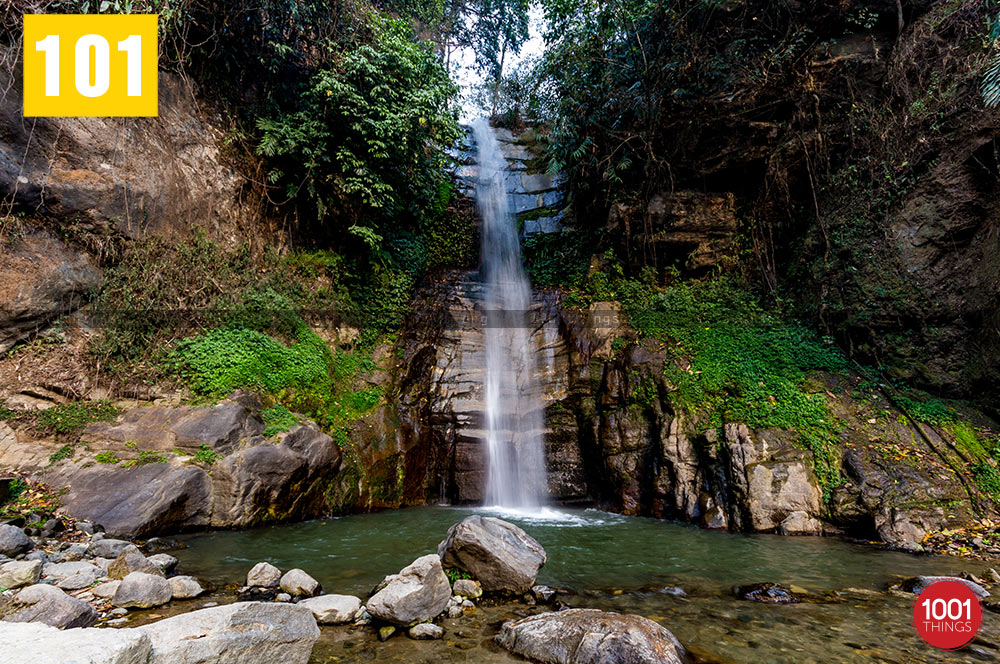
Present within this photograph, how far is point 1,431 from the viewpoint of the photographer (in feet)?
18.8

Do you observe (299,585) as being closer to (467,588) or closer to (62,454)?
(467,588)

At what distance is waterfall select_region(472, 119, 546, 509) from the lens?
340 inches

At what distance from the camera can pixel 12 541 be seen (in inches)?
168

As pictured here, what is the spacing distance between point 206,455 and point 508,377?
19.3 feet

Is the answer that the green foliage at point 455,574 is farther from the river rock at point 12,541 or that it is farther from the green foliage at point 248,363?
the green foliage at point 248,363

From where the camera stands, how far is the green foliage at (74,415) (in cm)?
594

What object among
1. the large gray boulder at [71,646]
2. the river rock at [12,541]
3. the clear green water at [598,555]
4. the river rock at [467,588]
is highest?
the large gray boulder at [71,646]

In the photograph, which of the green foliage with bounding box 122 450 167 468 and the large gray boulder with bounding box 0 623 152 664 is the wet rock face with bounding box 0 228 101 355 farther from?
the large gray boulder with bounding box 0 623 152 664

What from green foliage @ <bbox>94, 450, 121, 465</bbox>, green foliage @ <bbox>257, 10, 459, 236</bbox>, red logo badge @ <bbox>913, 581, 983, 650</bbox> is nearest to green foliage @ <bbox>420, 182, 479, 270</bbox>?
green foliage @ <bbox>257, 10, 459, 236</bbox>

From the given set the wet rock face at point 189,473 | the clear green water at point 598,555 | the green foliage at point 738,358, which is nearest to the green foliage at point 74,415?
the wet rock face at point 189,473

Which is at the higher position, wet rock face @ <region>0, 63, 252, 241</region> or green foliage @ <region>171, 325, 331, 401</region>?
wet rock face @ <region>0, 63, 252, 241</region>

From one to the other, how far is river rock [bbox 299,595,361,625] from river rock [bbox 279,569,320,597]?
297 millimetres

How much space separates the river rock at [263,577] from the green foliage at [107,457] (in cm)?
322

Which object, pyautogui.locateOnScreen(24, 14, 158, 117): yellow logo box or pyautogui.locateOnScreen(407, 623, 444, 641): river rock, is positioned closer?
pyautogui.locateOnScreen(407, 623, 444, 641): river rock
